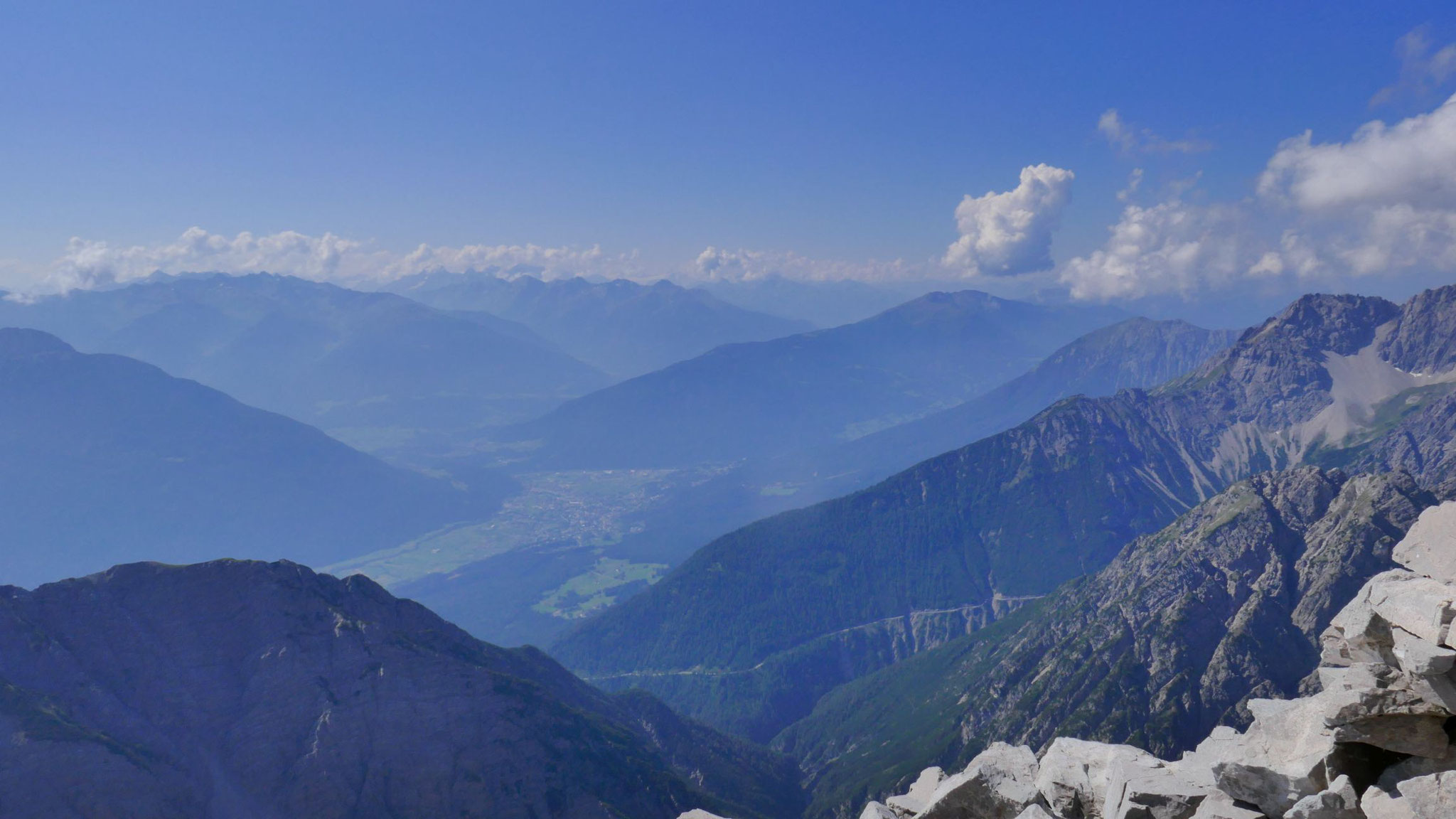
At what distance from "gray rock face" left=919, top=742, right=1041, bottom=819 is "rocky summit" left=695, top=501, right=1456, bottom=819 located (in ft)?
0.18

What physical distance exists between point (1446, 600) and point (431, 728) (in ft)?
496

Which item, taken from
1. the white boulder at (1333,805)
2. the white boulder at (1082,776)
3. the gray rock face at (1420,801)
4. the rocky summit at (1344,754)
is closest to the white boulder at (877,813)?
the rocky summit at (1344,754)

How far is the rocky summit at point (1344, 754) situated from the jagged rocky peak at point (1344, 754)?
1.5 inches

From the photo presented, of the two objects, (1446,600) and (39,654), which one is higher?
(1446,600)

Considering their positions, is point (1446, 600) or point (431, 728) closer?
point (1446, 600)

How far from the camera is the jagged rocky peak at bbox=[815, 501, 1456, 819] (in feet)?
69.4

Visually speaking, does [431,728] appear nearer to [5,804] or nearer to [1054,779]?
[5,804]

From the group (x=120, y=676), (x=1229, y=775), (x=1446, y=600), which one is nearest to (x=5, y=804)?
(x=120, y=676)

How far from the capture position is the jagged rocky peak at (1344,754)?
21147mm

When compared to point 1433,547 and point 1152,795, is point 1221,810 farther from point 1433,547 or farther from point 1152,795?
point 1433,547

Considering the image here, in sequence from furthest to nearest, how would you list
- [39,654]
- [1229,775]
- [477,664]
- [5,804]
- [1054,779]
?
[477,664]
[39,654]
[5,804]
[1054,779]
[1229,775]

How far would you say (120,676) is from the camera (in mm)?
132875

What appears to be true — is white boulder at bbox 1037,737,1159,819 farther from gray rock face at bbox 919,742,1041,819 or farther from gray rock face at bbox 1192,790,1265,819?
gray rock face at bbox 1192,790,1265,819

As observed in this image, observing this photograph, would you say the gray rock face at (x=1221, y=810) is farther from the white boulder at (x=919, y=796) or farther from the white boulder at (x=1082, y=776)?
the white boulder at (x=919, y=796)
